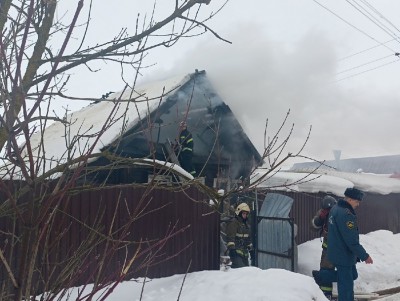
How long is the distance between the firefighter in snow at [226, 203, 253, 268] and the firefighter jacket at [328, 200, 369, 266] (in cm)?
197

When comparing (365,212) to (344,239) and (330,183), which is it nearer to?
(330,183)

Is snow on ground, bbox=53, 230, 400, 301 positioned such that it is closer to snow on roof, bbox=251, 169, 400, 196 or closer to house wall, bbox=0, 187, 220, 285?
house wall, bbox=0, 187, 220, 285

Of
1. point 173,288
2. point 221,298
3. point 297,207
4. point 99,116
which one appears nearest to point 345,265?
point 221,298

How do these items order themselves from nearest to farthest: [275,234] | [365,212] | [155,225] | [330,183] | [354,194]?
[354,194]
[155,225]
[275,234]
[330,183]
[365,212]

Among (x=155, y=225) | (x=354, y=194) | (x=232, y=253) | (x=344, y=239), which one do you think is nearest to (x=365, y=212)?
(x=232, y=253)

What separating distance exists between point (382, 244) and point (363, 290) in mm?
4008

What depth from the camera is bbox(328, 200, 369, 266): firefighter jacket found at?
238 inches

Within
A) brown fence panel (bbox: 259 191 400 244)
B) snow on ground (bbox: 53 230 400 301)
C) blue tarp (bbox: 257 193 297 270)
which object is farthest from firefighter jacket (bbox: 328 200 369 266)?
brown fence panel (bbox: 259 191 400 244)

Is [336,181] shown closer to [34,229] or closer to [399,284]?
[399,284]

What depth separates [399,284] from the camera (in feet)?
27.3

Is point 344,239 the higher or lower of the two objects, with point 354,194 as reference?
lower

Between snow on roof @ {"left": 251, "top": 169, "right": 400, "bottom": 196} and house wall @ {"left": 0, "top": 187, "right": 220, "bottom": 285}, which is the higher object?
snow on roof @ {"left": 251, "top": 169, "right": 400, "bottom": 196}

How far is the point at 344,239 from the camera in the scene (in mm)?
6133

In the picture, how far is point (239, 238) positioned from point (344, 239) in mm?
2357
